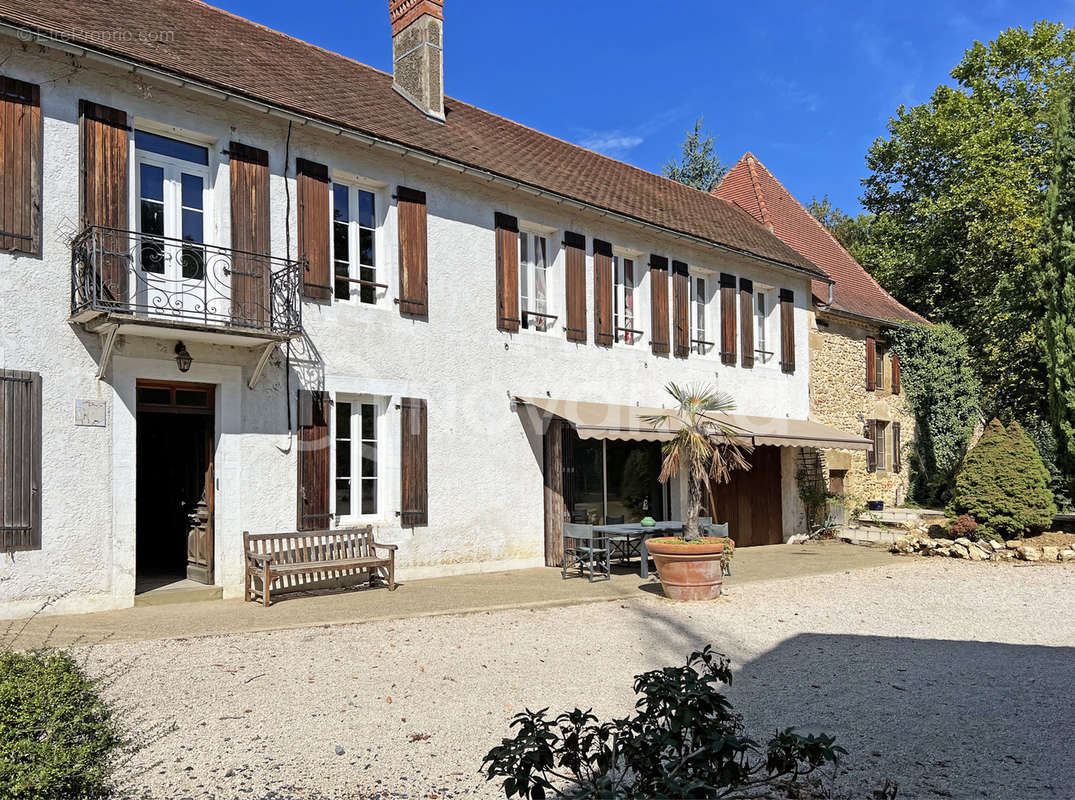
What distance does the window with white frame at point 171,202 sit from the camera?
998 cm

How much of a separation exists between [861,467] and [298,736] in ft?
62.9

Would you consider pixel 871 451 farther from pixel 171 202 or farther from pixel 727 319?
pixel 171 202

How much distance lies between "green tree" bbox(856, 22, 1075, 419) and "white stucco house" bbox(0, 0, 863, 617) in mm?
11606

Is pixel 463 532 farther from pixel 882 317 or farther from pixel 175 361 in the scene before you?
pixel 882 317

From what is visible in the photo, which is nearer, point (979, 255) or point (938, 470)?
point (938, 470)

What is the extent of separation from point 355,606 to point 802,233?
60.5 ft

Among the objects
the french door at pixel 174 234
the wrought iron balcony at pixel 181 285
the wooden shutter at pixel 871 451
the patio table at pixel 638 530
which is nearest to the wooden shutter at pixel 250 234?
the wrought iron balcony at pixel 181 285

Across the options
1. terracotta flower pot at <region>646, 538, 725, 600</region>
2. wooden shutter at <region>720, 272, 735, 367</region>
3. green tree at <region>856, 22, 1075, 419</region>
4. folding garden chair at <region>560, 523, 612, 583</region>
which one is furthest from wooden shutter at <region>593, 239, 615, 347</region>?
green tree at <region>856, 22, 1075, 419</region>

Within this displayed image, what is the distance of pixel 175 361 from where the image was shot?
10023 millimetres

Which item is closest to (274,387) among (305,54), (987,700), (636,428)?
(636,428)

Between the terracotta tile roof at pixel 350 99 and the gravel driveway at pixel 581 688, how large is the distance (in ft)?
22.4

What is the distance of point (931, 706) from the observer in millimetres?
5953

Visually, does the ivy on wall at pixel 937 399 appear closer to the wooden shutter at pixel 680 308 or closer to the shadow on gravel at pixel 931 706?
the wooden shutter at pixel 680 308

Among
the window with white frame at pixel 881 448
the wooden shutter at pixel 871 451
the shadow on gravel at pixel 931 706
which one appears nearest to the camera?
the shadow on gravel at pixel 931 706
